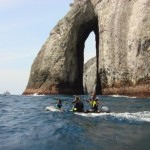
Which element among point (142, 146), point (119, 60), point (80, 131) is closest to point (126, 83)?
point (119, 60)

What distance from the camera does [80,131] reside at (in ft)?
76.2

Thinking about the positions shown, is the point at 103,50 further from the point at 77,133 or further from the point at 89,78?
the point at 77,133

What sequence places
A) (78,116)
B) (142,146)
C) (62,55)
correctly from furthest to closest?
(62,55), (78,116), (142,146)

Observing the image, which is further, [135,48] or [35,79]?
[35,79]

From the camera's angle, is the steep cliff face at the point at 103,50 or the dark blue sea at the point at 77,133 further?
the steep cliff face at the point at 103,50

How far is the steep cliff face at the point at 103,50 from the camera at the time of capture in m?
62.0

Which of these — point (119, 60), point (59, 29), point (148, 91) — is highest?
point (59, 29)

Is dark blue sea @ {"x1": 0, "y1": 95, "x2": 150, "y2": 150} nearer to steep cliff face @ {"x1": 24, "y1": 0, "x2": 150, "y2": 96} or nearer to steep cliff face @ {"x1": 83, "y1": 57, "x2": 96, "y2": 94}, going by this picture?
steep cliff face @ {"x1": 24, "y1": 0, "x2": 150, "y2": 96}

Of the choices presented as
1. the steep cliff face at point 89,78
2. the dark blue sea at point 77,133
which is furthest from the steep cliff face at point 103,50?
the steep cliff face at point 89,78

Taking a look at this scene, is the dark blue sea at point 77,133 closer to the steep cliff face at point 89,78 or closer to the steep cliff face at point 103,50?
the steep cliff face at point 103,50

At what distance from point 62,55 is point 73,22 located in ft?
22.4

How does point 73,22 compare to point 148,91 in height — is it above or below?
above

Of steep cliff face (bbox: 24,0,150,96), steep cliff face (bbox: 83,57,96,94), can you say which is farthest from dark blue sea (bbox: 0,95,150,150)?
steep cliff face (bbox: 83,57,96,94)

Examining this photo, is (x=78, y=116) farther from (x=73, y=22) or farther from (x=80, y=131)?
(x=73, y=22)
